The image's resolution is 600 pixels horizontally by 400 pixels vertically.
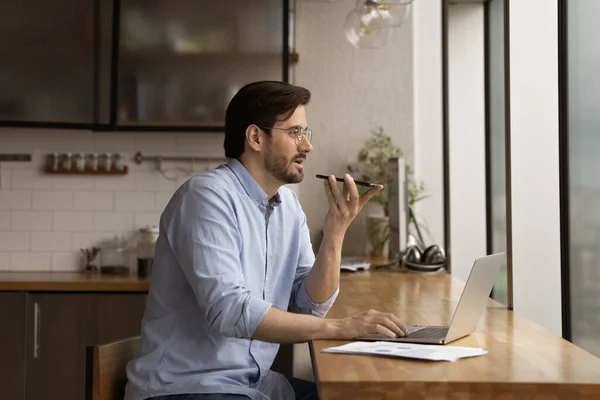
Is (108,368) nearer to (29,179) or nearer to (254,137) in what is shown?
(254,137)

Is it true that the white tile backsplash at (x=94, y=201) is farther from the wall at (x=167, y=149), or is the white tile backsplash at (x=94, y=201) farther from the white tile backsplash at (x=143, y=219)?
the white tile backsplash at (x=143, y=219)

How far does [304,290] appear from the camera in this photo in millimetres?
2582

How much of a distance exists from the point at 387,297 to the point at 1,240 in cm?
251

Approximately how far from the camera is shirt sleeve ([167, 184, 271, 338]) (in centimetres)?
208

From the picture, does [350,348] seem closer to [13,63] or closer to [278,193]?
[278,193]

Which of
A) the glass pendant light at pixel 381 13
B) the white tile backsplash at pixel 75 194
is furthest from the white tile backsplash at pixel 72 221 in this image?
the glass pendant light at pixel 381 13

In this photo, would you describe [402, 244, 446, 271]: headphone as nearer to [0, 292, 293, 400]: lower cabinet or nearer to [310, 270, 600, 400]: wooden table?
[0, 292, 293, 400]: lower cabinet

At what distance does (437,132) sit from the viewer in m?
4.92

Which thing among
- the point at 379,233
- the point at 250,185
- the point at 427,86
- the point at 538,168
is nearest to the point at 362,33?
the point at 538,168

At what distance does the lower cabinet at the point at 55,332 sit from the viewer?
13.6 ft

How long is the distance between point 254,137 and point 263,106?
3.8 inches

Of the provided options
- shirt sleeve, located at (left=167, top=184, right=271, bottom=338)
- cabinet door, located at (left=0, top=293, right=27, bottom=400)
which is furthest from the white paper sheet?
cabinet door, located at (left=0, top=293, right=27, bottom=400)

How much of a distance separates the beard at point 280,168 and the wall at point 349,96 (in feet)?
7.83

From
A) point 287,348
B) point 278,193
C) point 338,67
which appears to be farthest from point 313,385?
point 338,67
